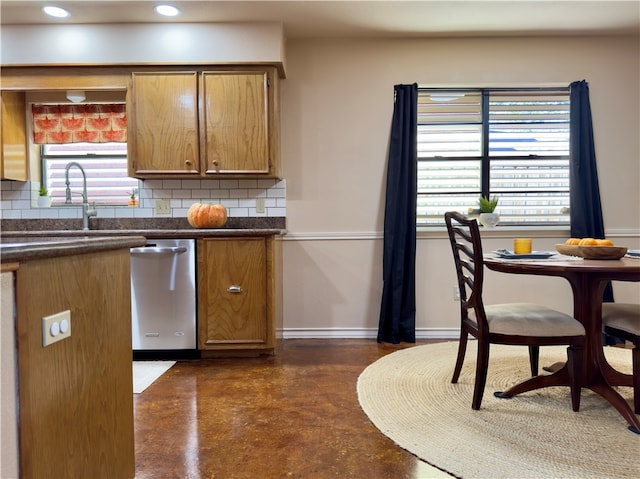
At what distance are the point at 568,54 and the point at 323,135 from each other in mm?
2080

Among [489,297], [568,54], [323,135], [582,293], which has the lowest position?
[489,297]

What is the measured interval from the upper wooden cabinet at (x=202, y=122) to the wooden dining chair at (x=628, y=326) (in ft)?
7.33

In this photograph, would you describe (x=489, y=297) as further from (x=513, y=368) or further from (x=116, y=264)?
(x=116, y=264)

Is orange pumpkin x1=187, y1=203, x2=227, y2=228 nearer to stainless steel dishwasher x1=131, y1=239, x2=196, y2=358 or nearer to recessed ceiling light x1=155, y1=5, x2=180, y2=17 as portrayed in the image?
stainless steel dishwasher x1=131, y1=239, x2=196, y2=358

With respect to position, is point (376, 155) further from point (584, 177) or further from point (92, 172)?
point (92, 172)

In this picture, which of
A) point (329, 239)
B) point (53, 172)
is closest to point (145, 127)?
point (53, 172)

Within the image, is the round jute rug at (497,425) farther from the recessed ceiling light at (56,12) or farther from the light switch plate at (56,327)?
the recessed ceiling light at (56,12)

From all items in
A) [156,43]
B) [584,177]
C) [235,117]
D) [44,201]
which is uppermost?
[156,43]

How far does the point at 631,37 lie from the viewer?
3.33 metres

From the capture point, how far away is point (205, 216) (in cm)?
303

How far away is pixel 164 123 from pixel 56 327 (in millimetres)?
2351

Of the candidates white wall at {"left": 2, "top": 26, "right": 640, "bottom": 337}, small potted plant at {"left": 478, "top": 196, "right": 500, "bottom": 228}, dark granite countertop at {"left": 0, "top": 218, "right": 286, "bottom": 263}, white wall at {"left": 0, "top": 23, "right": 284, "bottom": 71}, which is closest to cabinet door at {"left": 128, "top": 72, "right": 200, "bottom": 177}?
white wall at {"left": 0, "top": 23, "right": 284, "bottom": 71}

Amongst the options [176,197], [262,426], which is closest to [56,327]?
[262,426]

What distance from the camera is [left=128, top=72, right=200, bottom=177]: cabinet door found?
9.80 feet
